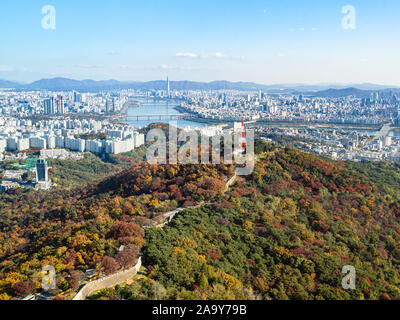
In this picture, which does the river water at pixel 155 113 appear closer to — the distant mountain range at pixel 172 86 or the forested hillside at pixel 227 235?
the distant mountain range at pixel 172 86

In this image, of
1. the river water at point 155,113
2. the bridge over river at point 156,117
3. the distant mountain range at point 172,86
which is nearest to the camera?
the river water at point 155,113

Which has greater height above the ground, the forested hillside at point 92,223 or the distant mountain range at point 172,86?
the distant mountain range at point 172,86

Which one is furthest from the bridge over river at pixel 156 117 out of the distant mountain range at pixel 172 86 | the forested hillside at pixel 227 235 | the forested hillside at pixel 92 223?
the distant mountain range at pixel 172 86

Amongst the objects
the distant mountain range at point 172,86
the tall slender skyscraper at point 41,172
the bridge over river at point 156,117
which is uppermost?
the distant mountain range at point 172,86

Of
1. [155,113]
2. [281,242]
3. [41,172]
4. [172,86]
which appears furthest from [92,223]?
[172,86]

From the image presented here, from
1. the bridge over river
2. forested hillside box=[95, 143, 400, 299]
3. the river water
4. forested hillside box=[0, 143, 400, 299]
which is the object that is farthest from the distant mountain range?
forested hillside box=[0, 143, 400, 299]
